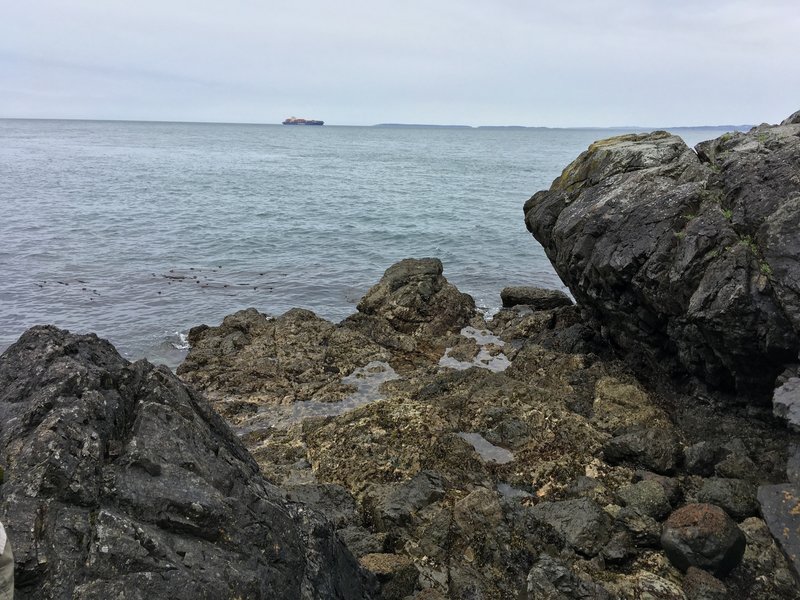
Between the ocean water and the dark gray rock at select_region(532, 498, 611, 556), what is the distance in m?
14.9

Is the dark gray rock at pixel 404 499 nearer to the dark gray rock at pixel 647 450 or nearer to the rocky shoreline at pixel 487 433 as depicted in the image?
the rocky shoreline at pixel 487 433

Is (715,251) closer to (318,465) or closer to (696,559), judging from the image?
(696,559)

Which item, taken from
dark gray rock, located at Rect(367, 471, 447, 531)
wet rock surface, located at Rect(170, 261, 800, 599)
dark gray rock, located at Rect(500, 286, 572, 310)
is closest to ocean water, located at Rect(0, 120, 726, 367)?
dark gray rock, located at Rect(500, 286, 572, 310)

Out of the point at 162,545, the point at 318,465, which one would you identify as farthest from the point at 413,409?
the point at 162,545

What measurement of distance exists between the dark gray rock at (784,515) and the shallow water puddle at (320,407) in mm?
10264

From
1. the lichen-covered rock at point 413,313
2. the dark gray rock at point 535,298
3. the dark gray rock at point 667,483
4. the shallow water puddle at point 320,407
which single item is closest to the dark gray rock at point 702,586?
the dark gray rock at point 667,483

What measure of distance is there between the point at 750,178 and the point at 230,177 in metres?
81.6

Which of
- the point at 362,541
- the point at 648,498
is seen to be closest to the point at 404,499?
the point at 362,541

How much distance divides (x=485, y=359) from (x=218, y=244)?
27408mm

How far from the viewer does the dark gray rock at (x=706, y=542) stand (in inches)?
392

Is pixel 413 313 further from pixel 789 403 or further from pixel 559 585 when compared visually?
pixel 559 585

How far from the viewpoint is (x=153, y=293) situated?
1164 inches

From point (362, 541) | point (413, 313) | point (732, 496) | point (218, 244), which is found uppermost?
point (218, 244)

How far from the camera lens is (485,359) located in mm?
20672
